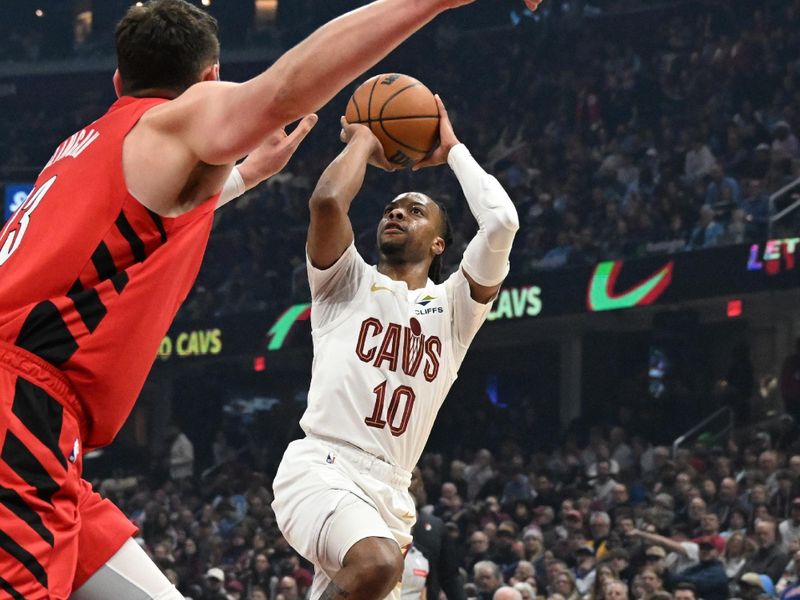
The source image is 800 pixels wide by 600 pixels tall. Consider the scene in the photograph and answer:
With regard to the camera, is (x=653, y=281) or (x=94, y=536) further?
(x=653, y=281)

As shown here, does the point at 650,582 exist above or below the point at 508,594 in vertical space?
below

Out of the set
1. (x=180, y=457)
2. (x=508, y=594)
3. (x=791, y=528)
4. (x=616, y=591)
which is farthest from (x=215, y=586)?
(x=180, y=457)

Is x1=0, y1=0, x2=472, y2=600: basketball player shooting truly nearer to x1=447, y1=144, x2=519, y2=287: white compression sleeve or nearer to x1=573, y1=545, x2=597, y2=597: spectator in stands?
x1=447, y1=144, x2=519, y2=287: white compression sleeve

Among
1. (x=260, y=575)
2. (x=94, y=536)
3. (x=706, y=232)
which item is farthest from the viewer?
(x=706, y=232)

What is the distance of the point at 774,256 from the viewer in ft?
52.2

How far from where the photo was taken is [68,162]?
111 inches

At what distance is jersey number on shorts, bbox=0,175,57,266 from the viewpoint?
274cm

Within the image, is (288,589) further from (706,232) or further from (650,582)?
(706,232)

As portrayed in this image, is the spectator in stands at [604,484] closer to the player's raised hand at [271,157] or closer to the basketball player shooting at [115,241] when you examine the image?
the player's raised hand at [271,157]

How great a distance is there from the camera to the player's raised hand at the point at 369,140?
5711mm

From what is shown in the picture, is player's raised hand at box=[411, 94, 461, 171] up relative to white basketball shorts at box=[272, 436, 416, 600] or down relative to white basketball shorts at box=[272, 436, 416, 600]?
up

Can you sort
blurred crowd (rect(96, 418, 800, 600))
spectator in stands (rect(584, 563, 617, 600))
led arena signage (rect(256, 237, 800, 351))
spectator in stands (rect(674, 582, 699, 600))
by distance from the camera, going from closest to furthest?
spectator in stands (rect(674, 582, 699, 600)), blurred crowd (rect(96, 418, 800, 600)), spectator in stands (rect(584, 563, 617, 600)), led arena signage (rect(256, 237, 800, 351))

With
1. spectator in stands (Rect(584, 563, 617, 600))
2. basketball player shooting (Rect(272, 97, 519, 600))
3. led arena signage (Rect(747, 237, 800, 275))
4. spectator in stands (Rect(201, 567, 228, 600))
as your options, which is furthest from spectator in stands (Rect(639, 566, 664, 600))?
led arena signage (Rect(747, 237, 800, 275))

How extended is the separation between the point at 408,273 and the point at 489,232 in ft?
1.61
